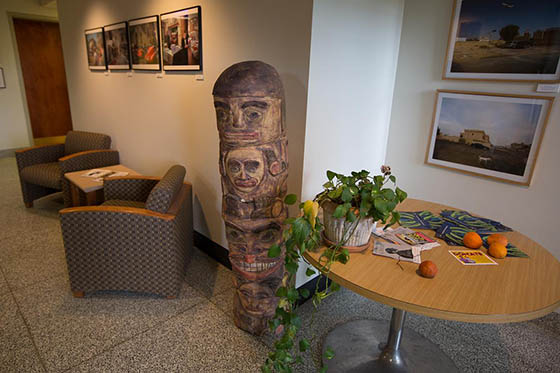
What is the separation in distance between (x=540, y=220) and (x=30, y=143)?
7.94m

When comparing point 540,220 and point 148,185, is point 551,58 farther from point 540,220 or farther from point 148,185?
point 148,185

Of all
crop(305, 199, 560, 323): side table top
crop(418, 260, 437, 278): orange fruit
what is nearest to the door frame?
crop(305, 199, 560, 323): side table top

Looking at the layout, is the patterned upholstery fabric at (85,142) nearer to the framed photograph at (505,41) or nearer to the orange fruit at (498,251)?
the framed photograph at (505,41)

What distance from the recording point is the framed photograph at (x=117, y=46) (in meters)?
3.58

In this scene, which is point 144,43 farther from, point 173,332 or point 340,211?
point 340,211

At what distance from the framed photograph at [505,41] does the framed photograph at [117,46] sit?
3135 mm

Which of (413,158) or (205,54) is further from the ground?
(205,54)

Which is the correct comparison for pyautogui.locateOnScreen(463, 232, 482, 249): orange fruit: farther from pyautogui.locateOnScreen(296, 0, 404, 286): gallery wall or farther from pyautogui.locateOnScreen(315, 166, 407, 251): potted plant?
pyautogui.locateOnScreen(296, 0, 404, 286): gallery wall

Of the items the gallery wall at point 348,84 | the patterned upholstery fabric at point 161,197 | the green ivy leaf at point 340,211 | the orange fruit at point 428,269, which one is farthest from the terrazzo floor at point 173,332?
the green ivy leaf at point 340,211

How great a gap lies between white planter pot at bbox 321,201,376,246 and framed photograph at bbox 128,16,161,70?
8.21 feet

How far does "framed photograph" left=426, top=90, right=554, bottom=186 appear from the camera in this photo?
7.15 ft

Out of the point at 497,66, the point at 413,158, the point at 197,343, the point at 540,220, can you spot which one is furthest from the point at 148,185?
the point at 540,220

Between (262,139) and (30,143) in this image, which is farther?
(30,143)

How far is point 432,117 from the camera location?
102 inches
